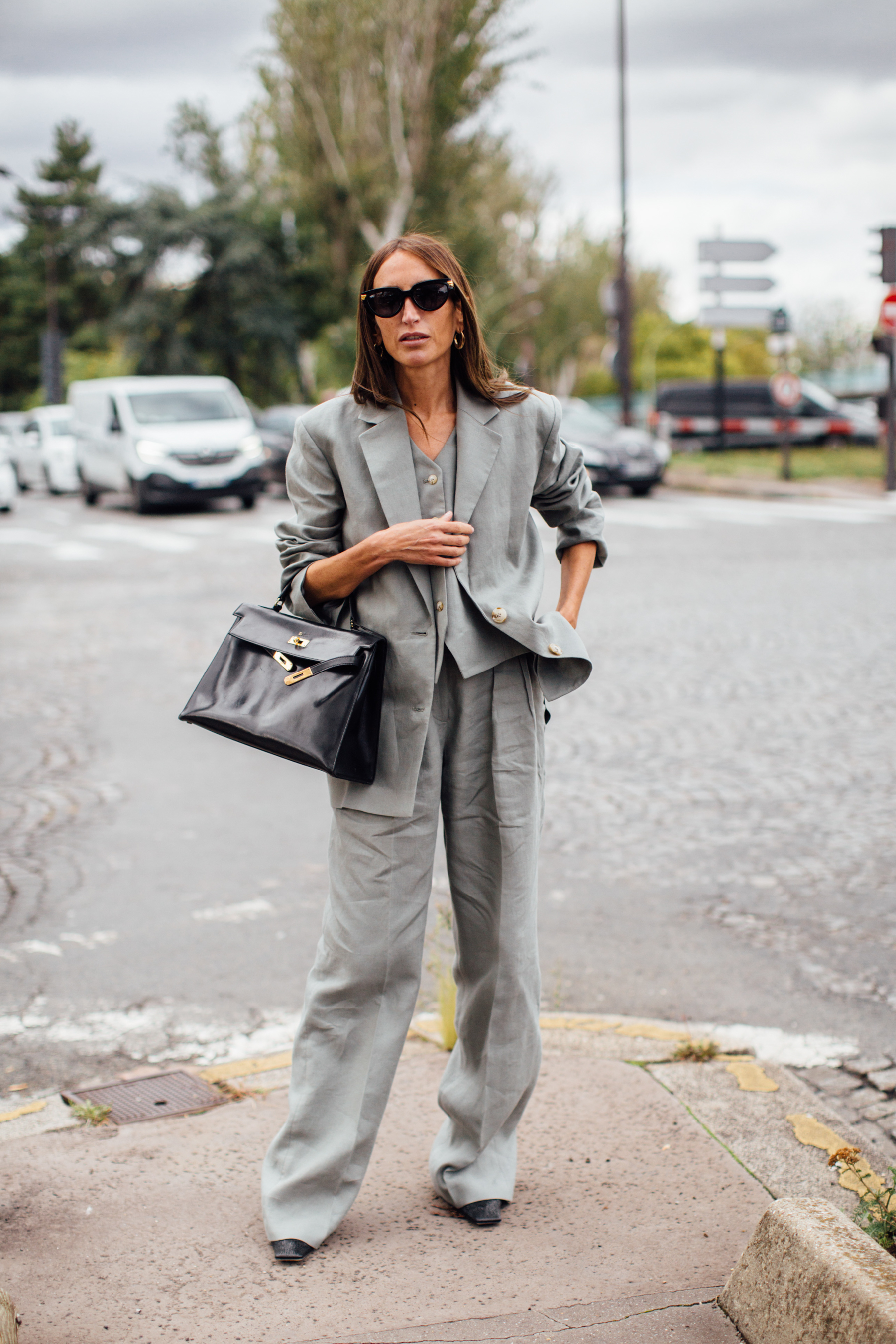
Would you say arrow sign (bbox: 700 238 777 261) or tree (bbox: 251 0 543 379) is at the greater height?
tree (bbox: 251 0 543 379)

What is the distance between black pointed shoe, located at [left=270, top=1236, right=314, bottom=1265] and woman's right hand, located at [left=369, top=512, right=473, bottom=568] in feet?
4.25

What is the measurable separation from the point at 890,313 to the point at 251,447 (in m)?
9.37

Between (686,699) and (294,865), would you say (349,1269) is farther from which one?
(686,699)

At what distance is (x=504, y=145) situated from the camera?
128 feet

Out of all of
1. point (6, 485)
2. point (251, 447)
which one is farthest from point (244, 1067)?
point (6, 485)

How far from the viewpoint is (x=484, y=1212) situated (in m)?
2.71

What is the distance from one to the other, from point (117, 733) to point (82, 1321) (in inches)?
205

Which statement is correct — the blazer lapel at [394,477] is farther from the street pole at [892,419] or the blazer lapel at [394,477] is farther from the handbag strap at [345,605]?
the street pole at [892,419]

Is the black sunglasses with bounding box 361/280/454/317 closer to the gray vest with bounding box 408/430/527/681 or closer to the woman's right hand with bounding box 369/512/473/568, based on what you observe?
the gray vest with bounding box 408/430/527/681

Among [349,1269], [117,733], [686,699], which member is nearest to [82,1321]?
[349,1269]

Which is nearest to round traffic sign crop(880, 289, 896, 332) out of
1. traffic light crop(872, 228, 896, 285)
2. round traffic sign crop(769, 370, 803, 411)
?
traffic light crop(872, 228, 896, 285)

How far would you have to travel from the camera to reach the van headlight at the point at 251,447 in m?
20.6

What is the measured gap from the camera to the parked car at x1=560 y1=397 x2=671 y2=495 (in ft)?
70.0

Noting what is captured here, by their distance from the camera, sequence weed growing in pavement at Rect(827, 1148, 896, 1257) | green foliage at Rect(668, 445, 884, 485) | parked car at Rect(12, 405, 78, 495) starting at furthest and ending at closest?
parked car at Rect(12, 405, 78, 495)
green foliage at Rect(668, 445, 884, 485)
weed growing in pavement at Rect(827, 1148, 896, 1257)
